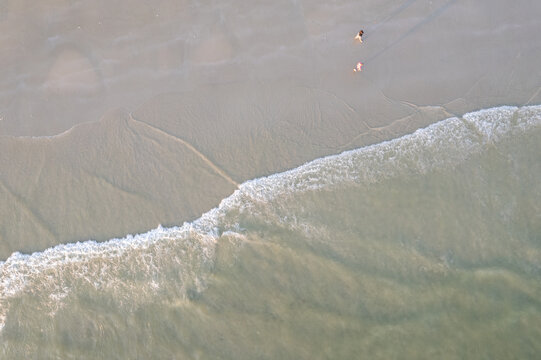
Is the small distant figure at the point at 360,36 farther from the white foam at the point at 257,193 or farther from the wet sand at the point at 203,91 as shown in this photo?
the white foam at the point at 257,193


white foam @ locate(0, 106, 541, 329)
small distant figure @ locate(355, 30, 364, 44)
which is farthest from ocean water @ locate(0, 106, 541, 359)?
small distant figure @ locate(355, 30, 364, 44)

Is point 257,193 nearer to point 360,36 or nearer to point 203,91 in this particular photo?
point 203,91

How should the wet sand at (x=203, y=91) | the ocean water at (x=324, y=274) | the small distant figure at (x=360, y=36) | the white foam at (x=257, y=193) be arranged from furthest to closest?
the small distant figure at (x=360, y=36)
the wet sand at (x=203, y=91)
the white foam at (x=257, y=193)
the ocean water at (x=324, y=274)

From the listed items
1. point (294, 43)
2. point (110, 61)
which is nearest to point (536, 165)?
point (294, 43)

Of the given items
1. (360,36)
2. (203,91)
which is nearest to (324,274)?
(203,91)

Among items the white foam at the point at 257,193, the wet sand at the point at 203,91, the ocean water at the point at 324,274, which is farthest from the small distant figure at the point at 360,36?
the ocean water at the point at 324,274

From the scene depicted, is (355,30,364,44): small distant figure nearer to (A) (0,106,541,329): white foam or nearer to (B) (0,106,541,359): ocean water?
(A) (0,106,541,329): white foam
